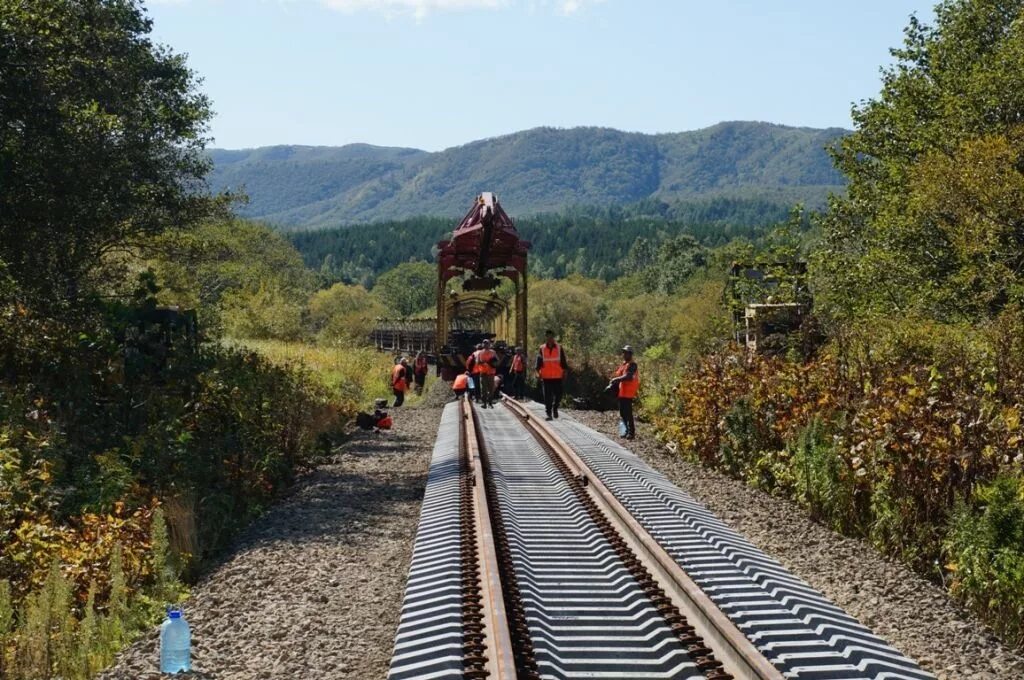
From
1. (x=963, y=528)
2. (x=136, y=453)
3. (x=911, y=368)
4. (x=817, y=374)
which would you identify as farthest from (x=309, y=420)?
(x=963, y=528)

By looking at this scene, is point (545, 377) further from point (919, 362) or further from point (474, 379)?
point (919, 362)

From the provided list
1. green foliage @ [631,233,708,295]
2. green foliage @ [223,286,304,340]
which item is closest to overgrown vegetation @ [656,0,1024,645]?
green foliage @ [223,286,304,340]

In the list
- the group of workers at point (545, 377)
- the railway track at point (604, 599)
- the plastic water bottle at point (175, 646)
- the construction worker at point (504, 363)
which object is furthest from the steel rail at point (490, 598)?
the construction worker at point (504, 363)

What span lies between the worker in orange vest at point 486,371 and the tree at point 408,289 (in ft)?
420

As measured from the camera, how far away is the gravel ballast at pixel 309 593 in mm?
6070

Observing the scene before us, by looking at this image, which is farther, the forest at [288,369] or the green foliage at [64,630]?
the forest at [288,369]

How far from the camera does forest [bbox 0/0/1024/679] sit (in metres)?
8.48

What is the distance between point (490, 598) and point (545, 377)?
1315cm

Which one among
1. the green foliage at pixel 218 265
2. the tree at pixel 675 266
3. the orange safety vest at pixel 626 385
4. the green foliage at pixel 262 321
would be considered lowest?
the orange safety vest at pixel 626 385

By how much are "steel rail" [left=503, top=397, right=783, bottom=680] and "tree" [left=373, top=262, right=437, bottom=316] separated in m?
143

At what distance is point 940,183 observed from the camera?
22.0 metres

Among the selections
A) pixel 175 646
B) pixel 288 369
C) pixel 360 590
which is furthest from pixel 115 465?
pixel 288 369

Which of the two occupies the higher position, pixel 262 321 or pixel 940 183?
pixel 940 183

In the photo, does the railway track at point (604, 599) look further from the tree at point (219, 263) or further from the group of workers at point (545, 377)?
the tree at point (219, 263)
